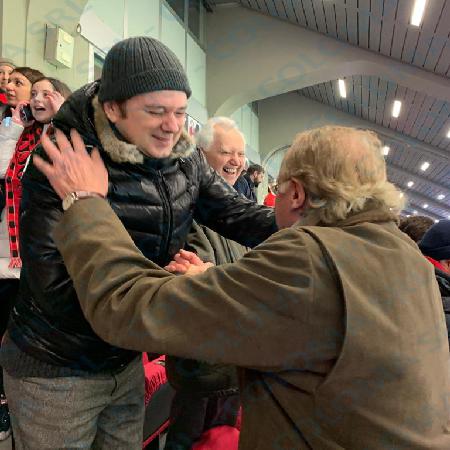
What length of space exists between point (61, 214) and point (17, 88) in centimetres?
175

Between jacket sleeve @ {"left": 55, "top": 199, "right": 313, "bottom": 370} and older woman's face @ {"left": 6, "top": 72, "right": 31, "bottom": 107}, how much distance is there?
189cm

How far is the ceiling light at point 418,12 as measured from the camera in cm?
590

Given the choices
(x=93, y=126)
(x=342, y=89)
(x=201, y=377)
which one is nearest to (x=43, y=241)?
(x=93, y=126)

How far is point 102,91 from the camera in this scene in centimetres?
113

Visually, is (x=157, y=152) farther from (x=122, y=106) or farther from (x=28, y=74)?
(x=28, y=74)

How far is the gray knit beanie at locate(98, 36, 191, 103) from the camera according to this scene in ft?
3.54

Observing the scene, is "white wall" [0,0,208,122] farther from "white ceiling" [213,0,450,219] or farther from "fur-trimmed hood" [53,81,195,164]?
"fur-trimmed hood" [53,81,195,164]

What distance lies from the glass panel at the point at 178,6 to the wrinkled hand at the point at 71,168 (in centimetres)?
615

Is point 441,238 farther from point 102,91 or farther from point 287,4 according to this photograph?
point 287,4

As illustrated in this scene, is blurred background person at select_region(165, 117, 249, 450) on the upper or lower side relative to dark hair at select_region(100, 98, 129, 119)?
lower

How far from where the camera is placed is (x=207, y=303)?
Result: 0.83m

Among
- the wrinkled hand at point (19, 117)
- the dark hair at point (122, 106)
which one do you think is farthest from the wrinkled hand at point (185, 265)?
the wrinkled hand at point (19, 117)

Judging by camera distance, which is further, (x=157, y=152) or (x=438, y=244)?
(x=438, y=244)

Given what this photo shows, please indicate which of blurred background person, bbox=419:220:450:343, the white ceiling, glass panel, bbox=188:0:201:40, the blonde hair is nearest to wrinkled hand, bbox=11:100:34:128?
the blonde hair
